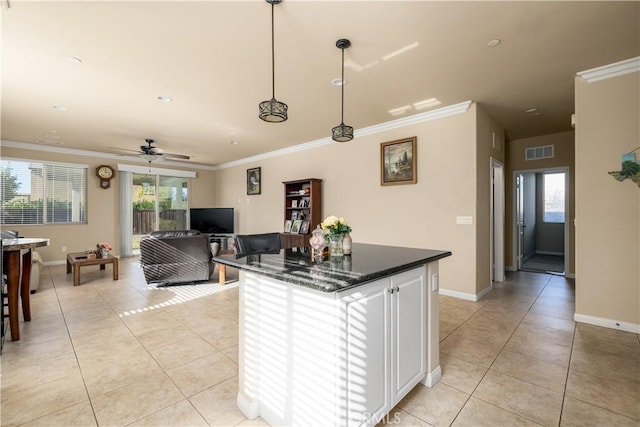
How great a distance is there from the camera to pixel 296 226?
607 cm

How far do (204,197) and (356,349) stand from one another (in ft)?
27.6

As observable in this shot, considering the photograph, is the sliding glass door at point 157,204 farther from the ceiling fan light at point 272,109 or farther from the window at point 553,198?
the window at point 553,198

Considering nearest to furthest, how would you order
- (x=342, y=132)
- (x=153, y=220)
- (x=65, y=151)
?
(x=342, y=132) → (x=65, y=151) → (x=153, y=220)

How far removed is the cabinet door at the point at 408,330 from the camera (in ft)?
5.46

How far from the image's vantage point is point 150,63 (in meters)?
2.81

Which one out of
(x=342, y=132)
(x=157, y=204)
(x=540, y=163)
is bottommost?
(x=157, y=204)

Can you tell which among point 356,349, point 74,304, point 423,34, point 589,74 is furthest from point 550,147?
point 74,304

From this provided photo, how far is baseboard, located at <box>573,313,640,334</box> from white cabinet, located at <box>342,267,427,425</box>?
2.43 metres

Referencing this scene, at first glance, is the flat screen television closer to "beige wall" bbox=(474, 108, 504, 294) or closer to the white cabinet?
"beige wall" bbox=(474, 108, 504, 294)

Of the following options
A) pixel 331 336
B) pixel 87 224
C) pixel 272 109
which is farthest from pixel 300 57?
pixel 87 224

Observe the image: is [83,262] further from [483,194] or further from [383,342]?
[483,194]

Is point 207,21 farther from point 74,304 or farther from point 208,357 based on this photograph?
point 74,304

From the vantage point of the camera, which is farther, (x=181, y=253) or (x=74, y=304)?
(x=181, y=253)

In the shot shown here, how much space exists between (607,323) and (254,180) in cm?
675
